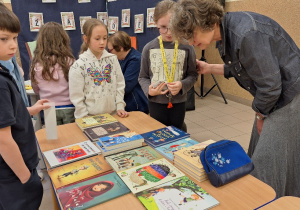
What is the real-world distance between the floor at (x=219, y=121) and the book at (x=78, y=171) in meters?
2.18

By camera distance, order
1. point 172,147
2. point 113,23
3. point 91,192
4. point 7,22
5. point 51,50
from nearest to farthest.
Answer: point 91,192, point 7,22, point 172,147, point 51,50, point 113,23

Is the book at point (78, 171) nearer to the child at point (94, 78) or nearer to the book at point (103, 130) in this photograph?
the book at point (103, 130)

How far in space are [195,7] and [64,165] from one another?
966 millimetres

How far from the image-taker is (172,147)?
136 cm

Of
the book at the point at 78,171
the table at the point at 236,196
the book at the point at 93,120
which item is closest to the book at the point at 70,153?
A: the book at the point at 78,171

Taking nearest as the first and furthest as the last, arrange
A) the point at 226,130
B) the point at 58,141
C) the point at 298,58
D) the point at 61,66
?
the point at 298,58, the point at 58,141, the point at 61,66, the point at 226,130

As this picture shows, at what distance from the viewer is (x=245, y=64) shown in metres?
1.20

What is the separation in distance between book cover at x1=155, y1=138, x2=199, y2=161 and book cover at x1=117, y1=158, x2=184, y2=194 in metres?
0.09

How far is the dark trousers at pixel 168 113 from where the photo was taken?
2010 mm

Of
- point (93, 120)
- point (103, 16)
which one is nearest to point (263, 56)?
point (93, 120)

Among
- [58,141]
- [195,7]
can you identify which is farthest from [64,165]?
[195,7]

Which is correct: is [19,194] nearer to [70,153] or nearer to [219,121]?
[70,153]

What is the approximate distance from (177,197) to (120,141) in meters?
0.49

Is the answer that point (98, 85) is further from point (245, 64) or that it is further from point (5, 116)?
point (245, 64)
